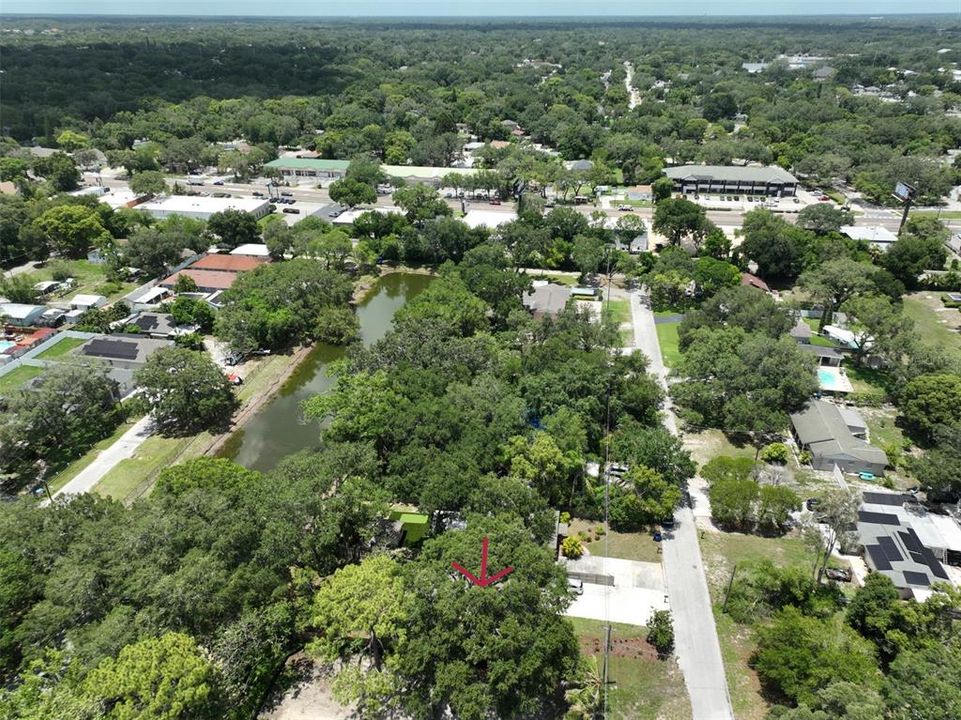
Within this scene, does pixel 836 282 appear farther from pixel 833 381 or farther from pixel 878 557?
pixel 878 557

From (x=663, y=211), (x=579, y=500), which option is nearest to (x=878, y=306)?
(x=663, y=211)

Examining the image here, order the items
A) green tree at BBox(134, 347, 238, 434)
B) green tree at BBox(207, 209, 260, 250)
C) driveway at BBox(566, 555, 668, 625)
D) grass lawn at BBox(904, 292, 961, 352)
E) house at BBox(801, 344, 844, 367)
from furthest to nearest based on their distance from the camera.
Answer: green tree at BBox(207, 209, 260, 250), grass lawn at BBox(904, 292, 961, 352), house at BBox(801, 344, 844, 367), green tree at BBox(134, 347, 238, 434), driveway at BBox(566, 555, 668, 625)

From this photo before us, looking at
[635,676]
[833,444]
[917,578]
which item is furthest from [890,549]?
[635,676]

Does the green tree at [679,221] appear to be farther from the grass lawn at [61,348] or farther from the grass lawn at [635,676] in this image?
the grass lawn at [61,348]

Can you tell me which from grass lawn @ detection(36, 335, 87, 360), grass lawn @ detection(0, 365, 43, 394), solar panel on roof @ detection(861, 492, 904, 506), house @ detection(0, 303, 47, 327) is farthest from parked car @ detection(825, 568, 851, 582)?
house @ detection(0, 303, 47, 327)

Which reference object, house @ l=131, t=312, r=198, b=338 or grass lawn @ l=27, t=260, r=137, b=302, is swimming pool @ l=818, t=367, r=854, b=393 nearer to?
house @ l=131, t=312, r=198, b=338

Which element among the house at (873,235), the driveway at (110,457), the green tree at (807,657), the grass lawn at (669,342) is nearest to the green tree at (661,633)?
the green tree at (807,657)

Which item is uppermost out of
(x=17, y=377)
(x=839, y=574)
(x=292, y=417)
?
(x=17, y=377)

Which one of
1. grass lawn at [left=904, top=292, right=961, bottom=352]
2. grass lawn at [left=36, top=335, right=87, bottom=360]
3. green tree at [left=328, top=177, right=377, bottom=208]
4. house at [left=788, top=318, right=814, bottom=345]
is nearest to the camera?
grass lawn at [left=36, top=335, right=87, bottom=360]
